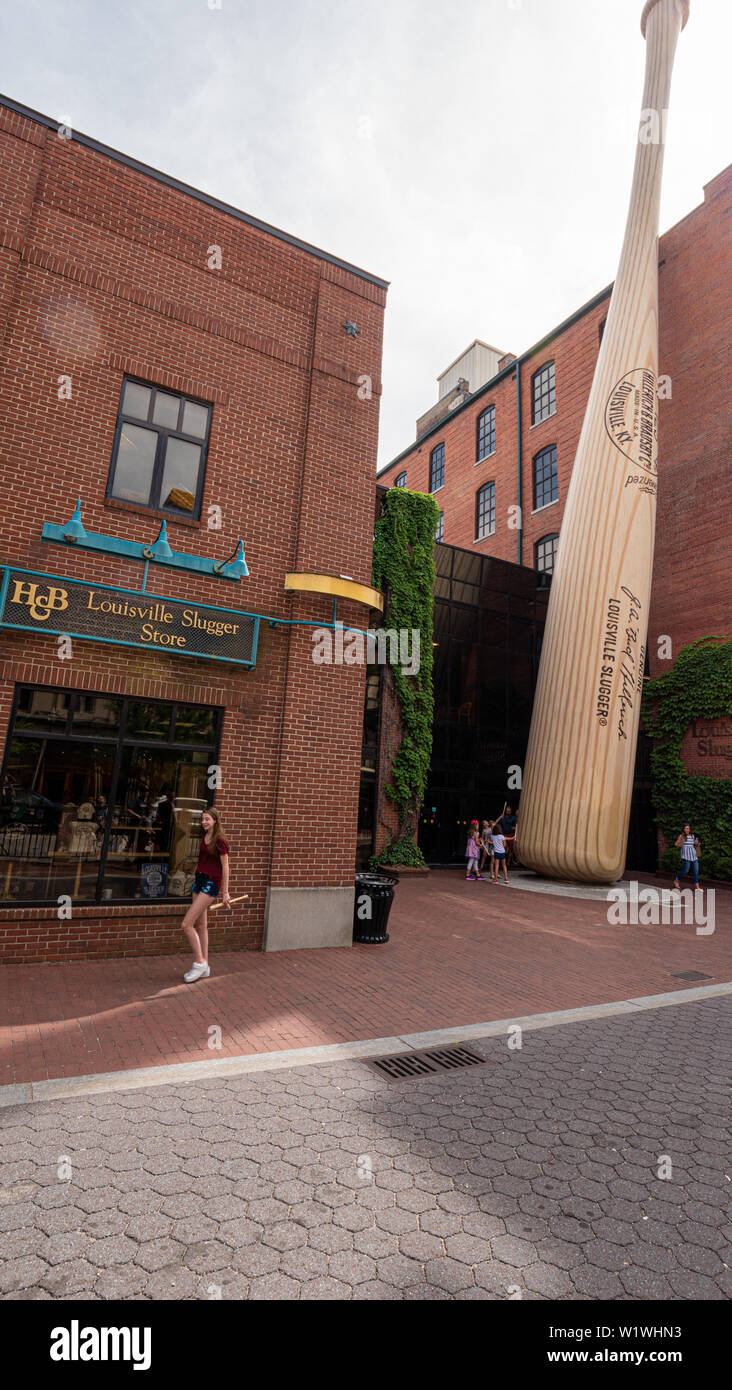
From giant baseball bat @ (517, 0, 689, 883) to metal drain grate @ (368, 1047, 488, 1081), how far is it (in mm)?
10801

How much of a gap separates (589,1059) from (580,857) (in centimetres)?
1040

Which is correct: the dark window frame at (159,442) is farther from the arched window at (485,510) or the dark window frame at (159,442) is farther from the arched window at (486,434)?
the arched window at (486,434)

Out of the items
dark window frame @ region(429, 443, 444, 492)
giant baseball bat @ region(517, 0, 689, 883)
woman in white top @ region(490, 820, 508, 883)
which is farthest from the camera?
dark window frame @ region(429, 443, 444, 492)

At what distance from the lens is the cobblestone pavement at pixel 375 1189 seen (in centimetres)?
272

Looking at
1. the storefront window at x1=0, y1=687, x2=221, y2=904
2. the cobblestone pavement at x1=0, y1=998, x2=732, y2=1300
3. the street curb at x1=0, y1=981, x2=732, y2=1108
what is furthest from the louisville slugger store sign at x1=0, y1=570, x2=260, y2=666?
the cobblestone pavement at x1=0, y1=998, x2=732, y2=1300

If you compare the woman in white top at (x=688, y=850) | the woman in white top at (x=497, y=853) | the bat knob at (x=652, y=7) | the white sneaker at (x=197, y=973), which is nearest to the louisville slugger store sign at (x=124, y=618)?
the white sneaker at (x=197, y=973)

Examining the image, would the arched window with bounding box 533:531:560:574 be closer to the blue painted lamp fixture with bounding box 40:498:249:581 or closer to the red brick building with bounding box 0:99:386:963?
the red brick building with bounding box 0:99:386:963

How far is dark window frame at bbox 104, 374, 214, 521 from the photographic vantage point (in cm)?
790

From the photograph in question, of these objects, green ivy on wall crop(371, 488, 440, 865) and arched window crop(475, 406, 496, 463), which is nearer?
green ivy on wall crop(371, 488, 440, 865)

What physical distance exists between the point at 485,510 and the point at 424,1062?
2657 cm

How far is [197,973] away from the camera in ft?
22.3

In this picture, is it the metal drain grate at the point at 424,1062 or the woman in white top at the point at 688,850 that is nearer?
the metal drain grate at the point at 424,1062

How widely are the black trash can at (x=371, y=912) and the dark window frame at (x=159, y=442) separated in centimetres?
559
